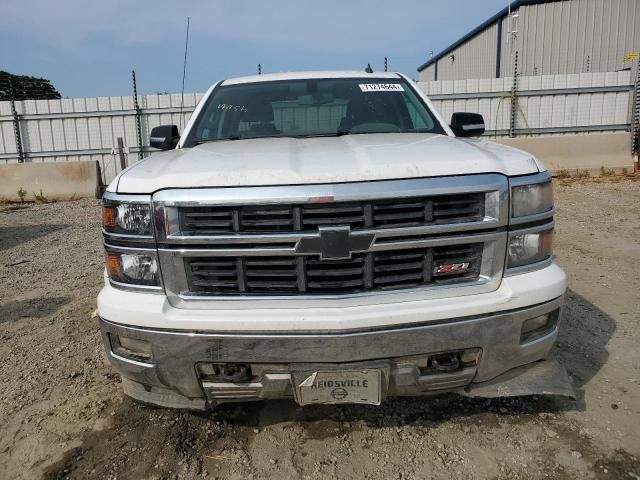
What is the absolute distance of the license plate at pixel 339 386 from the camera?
205 centimetres

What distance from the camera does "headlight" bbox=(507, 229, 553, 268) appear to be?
216 cm

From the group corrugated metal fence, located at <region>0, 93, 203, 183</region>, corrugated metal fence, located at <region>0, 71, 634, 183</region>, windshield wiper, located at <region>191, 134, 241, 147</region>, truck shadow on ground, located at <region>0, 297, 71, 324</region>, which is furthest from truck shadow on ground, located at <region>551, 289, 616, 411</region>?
corrugated metal fence, located at <region>0, 93, 203, 183</region>

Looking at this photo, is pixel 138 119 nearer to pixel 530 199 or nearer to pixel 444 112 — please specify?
pixel 444 112

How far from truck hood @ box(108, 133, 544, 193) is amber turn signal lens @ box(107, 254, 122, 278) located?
294mm

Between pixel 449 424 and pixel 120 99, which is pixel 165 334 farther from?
pixel 120 99

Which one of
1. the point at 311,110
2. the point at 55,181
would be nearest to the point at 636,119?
the point at 311,110

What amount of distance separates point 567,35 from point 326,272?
70.4ft

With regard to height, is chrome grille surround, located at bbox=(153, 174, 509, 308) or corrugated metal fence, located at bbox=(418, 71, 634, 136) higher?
corrugated metal fence, located at bbox=(418, 71, 634, 136)

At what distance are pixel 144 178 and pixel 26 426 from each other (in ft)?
5.28

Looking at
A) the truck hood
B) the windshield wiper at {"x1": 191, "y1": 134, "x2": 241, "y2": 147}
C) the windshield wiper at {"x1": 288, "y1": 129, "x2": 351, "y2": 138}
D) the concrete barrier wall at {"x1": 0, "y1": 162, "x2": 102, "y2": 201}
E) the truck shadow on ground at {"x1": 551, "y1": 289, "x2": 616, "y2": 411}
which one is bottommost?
the truck shadow on ground at {"x1": 551, "y1": 289, "x2": 616, "y2": 411}

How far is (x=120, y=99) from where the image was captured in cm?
1313

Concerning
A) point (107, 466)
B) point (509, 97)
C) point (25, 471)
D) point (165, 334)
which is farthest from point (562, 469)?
point (509, 97)

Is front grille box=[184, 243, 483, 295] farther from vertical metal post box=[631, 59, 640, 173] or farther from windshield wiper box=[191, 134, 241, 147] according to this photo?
vertical metal post box=[631, 59, 640, 173]

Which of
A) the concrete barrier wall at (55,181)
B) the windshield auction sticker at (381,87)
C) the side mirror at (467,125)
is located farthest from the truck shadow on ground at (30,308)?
the concrete barrier wall at (55,181)
